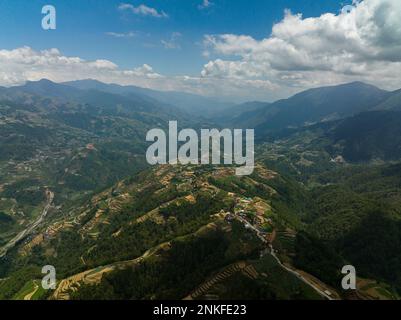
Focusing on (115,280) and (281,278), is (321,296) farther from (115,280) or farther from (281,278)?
(115,280)
